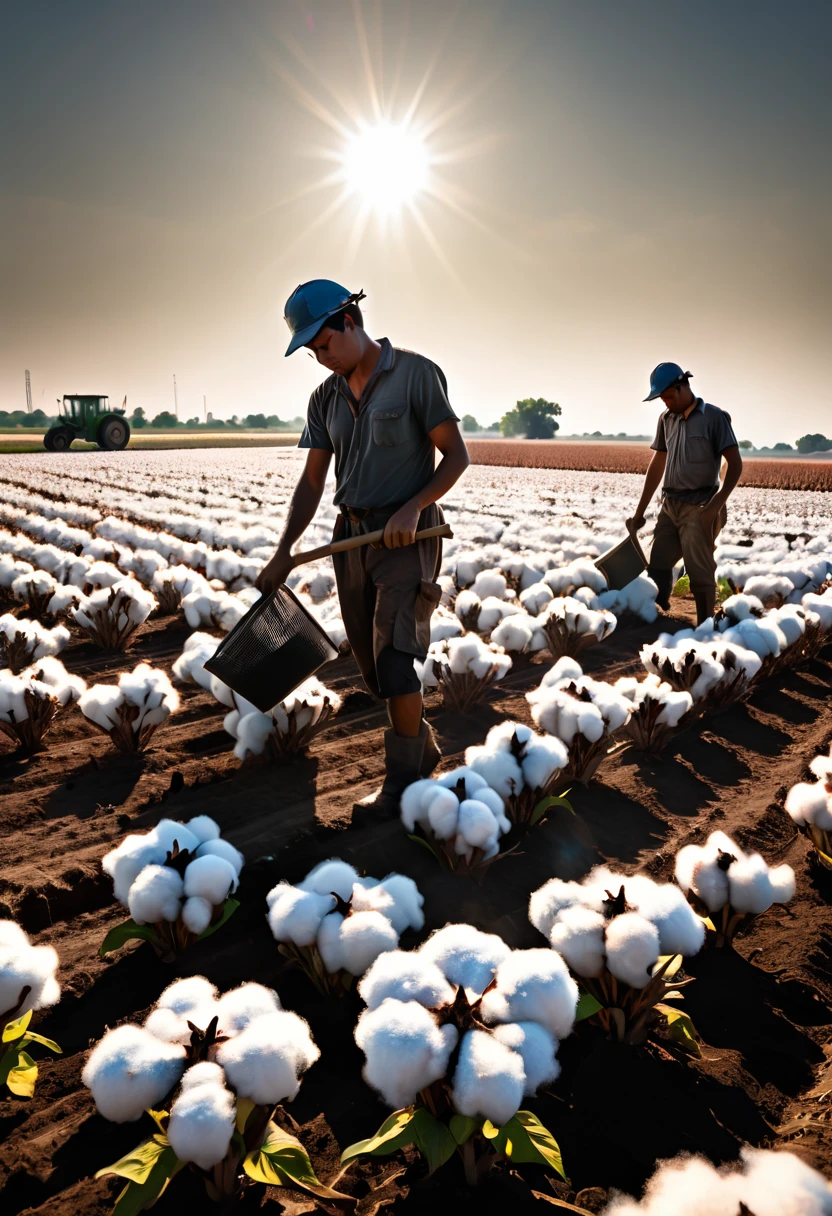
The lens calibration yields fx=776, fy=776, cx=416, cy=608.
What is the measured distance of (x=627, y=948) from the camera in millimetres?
1989

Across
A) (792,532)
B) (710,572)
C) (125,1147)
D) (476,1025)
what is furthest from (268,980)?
(792,532)

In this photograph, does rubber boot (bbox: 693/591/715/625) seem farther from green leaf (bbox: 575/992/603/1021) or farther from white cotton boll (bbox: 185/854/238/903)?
white cotton boll (bbox: 185/854/238/903)

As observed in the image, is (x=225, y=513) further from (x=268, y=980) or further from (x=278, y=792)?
(x=268, y=980)

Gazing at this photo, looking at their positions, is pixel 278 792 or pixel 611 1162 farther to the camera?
pixel 278 792

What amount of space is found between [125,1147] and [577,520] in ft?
40.4

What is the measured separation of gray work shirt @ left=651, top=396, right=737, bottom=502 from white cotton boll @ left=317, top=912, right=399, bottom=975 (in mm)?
5090

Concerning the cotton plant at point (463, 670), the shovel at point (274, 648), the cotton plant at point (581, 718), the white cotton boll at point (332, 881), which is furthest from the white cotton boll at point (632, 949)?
the cotton plant at point (463, 670)

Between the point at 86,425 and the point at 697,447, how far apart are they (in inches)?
1589

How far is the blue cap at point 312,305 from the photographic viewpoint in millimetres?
2889

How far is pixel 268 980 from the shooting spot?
2.40 metres

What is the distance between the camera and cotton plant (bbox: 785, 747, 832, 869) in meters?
3.00

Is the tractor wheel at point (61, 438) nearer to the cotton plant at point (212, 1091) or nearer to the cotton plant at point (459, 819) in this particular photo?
the cotton plant at point (459, 819)

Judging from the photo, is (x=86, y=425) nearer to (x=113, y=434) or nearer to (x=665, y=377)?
(x=113, y=434)

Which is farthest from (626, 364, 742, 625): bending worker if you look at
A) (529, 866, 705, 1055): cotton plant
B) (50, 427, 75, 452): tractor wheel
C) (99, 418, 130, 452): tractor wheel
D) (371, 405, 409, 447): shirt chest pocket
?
(50, 427, 75, 452): tractor wheel
